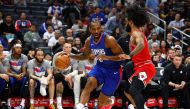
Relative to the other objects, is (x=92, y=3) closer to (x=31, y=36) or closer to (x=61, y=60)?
(x=31, y=36)

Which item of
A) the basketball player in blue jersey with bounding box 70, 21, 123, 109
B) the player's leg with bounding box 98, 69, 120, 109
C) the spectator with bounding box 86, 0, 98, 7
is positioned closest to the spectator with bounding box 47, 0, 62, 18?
the spectator with bounding box 86, 0, 98, 7

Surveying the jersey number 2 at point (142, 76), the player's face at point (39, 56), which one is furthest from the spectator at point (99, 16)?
the jersey number 2 at point (142, 76)

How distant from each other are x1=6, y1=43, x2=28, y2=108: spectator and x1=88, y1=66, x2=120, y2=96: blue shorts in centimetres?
230

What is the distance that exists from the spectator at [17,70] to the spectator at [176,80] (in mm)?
3087

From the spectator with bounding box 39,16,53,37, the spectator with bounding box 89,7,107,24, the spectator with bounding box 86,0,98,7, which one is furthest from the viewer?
the spectator with bounding box 86,0,98,7

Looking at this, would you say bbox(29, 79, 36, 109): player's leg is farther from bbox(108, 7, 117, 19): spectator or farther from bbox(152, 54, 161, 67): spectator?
bbox(108, 7, 117, 19): spectator

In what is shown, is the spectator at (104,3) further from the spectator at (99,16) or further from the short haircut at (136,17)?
the short haircut at (136,17)

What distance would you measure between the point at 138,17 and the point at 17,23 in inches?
302

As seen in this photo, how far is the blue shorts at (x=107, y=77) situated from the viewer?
867 cm

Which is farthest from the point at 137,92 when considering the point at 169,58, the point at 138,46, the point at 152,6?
Answer: the point at 152,6

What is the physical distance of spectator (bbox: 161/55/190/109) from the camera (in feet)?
35.7

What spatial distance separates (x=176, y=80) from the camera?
11.0 metres

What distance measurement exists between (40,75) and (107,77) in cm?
246

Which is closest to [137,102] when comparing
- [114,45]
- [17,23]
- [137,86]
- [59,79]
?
[137,86]
